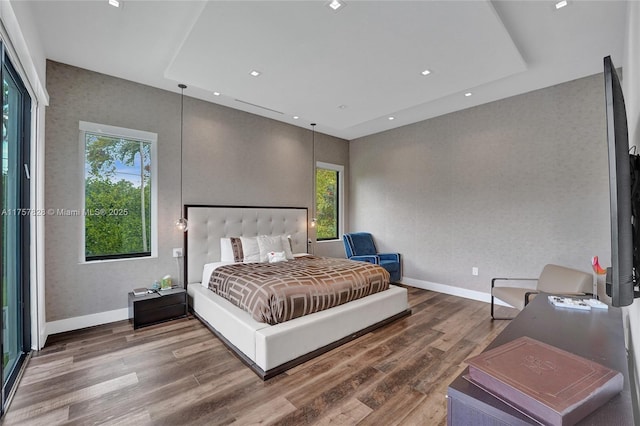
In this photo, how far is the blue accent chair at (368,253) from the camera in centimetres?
506

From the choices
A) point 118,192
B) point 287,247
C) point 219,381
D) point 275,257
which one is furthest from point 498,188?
point 118,192

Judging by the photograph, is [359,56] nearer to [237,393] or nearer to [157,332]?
[237,393]

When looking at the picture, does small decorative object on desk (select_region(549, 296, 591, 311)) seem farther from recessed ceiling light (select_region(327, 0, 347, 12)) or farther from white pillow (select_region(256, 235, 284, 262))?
white pillow (select_region(256, 235, 284, 262))

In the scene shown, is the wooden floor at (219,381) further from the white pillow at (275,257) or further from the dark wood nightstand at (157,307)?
the white pillow at (275,257)

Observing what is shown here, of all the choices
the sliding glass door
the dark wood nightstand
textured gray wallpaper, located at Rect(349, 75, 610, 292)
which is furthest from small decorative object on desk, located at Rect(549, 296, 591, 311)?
the sliding glass door

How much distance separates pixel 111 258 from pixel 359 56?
3658 millimetres

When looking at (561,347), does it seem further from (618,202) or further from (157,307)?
(157,307)

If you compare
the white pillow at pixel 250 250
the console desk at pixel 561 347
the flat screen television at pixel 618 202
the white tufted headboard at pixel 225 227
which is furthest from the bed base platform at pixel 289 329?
the flat screen television at pixel 618 202

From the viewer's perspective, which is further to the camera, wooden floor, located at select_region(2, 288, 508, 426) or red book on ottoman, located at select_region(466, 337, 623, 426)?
wooden floor, located at select_region(2, 288, 508, 426)

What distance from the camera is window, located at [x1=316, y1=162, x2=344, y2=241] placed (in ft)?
19.2

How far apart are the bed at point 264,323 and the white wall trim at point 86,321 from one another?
2.66 feet

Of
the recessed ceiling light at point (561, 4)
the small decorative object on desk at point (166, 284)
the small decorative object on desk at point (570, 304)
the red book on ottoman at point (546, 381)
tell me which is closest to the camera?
the red book on ottoman at point (546, 381)

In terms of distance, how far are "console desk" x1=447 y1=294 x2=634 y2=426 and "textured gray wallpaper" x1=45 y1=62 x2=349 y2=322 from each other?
3.85 m

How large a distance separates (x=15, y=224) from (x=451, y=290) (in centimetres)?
537
